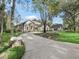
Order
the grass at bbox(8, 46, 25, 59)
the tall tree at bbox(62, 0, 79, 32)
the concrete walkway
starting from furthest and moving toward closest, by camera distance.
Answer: the tall tree at bbox(62, 0, 79, 32) → the concrete walkway → the grass at bbox(8, 46, 25, 59)

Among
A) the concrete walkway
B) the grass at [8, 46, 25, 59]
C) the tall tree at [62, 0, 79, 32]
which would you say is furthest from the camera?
the tall tree at [62, 0, 79, 32]

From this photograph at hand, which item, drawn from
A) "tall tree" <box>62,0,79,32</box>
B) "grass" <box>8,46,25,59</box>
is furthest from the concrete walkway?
"tall tree" <box>62,0,79,32</box>

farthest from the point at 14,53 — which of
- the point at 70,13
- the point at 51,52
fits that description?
the point at 70,13

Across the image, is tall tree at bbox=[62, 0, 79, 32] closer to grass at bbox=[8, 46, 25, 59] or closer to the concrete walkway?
the concrete walkway

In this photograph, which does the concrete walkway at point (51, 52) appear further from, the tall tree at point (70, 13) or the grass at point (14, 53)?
the tall tree at point (70, 13)

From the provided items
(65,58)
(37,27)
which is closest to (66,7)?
(37,27)

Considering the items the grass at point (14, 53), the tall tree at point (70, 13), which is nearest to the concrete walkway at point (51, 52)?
the grass at point (14, 53)

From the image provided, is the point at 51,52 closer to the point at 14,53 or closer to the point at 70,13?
the point at 14,53

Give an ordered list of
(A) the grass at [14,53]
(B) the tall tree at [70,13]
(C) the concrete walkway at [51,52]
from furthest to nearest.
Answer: (B) the tall tree at [70,13] < (C) the concrete walkway at [51,52] < (A) the grass at [14,53]

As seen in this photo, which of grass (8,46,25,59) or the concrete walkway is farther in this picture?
the concrete walkway

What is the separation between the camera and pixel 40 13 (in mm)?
→ 69875

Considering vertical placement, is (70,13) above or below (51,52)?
above

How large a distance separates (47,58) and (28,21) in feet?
345

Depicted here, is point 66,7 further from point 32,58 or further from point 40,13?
point 32,58
